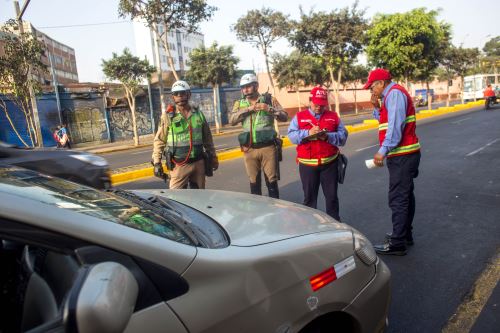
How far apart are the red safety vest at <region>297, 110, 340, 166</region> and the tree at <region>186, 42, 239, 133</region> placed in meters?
21.2

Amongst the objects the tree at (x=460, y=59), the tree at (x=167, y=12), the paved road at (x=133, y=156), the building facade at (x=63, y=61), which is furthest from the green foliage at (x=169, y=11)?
the building facade at (x=63, y=61)

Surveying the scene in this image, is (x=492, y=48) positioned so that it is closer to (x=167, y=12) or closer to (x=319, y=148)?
(x=167, y=12)

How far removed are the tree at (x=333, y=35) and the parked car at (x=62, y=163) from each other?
1485cm

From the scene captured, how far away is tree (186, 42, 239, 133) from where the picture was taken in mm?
25000

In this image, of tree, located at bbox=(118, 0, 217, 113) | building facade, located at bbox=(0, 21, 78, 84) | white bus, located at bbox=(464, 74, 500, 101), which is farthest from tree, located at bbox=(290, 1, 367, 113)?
building facade, located at bbox=(0, 21, 78, 84)

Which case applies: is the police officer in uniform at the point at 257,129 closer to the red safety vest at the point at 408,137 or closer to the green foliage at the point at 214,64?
the red safety vest at the point at 408,137

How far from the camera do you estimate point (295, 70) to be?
3078cm

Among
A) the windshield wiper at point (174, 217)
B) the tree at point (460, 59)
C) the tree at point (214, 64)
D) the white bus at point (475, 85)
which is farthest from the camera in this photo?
the white bus at point (475, 85)

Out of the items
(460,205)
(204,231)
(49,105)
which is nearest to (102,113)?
(49,105)

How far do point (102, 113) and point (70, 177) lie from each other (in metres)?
21.3

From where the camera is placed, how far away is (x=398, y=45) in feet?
59.5

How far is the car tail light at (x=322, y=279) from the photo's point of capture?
168cm

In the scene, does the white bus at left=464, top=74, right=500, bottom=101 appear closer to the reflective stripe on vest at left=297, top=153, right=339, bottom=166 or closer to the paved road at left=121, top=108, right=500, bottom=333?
the paved road at left=121, top=108, right=500, bottom=333

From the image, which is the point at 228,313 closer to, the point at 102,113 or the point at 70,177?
the point at 70,177
